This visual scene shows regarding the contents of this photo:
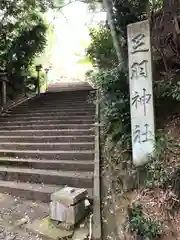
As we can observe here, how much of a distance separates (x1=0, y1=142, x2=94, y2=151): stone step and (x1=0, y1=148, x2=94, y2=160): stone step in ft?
0.77

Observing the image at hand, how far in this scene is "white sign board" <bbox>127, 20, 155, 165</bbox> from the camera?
4078 millimetres

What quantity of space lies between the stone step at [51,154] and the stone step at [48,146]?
24cm

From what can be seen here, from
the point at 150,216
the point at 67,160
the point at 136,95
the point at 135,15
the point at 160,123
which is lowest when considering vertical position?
the point at 150,216

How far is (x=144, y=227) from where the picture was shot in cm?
286

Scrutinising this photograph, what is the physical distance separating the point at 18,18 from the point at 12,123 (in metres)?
5.70

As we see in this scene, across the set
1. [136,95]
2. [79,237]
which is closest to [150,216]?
[79,237]

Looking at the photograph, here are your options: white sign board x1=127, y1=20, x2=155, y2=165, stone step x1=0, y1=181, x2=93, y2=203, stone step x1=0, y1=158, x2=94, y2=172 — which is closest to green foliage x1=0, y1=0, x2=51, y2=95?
stone step x1=0, y1=158, x2=94, y2=172

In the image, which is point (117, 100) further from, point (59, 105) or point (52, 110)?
point (59, 105)

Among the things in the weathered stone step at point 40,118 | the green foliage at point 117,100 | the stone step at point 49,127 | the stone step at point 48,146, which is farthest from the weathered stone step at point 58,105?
the green foliage at point 117,100

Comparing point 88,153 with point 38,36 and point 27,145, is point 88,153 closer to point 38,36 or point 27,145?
point 27,145

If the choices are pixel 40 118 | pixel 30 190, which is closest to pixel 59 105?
pixel 40 118

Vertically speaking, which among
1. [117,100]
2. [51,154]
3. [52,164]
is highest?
[117,100]

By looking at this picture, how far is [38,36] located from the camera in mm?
13586

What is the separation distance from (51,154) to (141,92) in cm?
274
